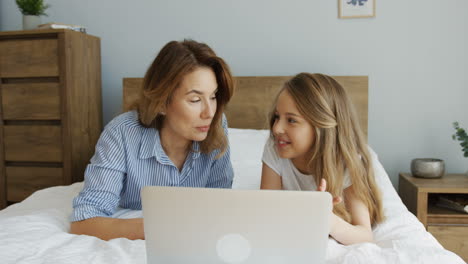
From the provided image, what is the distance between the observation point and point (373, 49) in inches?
99.8

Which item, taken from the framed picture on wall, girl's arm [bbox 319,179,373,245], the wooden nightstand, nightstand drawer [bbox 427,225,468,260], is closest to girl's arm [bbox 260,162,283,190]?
girl's arm [bbox 319,179,373,245]

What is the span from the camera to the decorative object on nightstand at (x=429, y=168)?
2.29 metres

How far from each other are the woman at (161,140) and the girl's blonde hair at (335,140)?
0.89 feet

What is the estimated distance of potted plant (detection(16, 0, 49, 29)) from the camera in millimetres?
2646

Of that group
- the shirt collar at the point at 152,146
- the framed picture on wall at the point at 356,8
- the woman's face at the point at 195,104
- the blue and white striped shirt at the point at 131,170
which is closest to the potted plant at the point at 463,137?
the framed picture on wall at the point at 356,8

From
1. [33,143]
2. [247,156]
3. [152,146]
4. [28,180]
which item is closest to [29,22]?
[33,143]

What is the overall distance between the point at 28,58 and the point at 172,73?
174 centimetres

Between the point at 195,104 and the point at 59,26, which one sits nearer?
the point at 195,104

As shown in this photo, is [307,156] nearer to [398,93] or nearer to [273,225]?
[273,225]

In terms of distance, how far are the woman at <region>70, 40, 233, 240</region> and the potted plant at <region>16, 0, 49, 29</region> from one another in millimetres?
1662

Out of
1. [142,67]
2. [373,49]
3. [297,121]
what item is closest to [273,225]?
[297,121]

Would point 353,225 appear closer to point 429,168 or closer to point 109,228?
point 109,228

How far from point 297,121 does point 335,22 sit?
60.7 inches

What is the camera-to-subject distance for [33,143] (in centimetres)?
262
